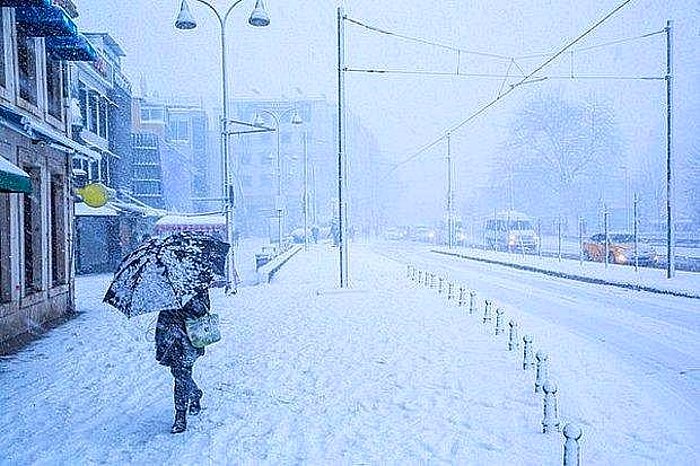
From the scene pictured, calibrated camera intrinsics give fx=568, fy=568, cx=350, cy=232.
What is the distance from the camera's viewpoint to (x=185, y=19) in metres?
15.8

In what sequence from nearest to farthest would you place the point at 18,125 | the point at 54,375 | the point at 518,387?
the point at 518,387, the point at 54,375, the point at 18,125

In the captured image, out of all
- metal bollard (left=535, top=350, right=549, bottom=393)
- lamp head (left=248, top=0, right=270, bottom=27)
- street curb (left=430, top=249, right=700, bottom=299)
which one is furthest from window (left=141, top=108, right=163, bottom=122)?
metal bollard (left=535, top=350, right=549, bottom=393)

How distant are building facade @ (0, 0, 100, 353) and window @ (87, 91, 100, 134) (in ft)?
46.1

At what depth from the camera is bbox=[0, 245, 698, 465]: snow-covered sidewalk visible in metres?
5.04

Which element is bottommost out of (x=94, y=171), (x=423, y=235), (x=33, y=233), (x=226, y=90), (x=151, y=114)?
(x=423, y=235)

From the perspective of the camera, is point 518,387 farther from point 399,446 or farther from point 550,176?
point 550,176

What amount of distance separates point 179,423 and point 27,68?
9.87 m

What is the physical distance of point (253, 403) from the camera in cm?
639

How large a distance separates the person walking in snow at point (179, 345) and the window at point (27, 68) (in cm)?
882

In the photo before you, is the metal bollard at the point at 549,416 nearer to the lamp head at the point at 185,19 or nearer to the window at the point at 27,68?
the window at the point at 27,68

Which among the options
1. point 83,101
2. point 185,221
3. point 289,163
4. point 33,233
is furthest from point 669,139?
point 289,163

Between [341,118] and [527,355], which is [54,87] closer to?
[341,118]

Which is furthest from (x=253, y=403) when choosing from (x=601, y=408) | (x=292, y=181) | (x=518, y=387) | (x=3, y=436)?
(x=292, y=181)

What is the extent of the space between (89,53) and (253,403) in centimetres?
1011
